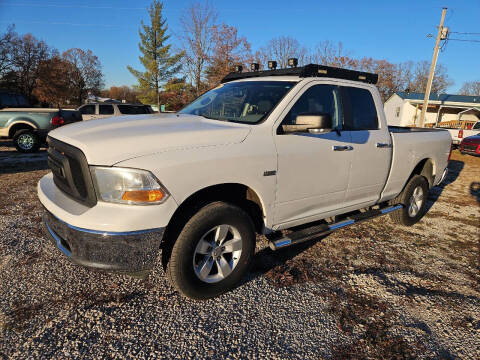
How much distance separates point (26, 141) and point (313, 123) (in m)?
10.3

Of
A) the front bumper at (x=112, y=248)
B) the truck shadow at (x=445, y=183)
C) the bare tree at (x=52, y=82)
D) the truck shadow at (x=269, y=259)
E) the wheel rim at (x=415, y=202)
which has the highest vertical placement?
the bare tree at (x=52, y=82)

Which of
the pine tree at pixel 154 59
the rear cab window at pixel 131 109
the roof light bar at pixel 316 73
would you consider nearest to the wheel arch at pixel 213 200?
the roof light bar at pixel 316 73

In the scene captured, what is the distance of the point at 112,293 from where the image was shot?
2.64 meters

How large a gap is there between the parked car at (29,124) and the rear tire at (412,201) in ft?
32.3

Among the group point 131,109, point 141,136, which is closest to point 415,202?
point 141,136

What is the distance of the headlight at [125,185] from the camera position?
6.57 feet

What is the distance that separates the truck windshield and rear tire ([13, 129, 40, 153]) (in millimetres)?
8489

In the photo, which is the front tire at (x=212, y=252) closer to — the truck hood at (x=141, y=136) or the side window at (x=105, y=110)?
the truck hood at (x=141, y=136)

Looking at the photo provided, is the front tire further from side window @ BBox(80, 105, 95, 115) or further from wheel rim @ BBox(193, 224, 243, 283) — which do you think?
side window @ BBox(80, 105, 95, 115)

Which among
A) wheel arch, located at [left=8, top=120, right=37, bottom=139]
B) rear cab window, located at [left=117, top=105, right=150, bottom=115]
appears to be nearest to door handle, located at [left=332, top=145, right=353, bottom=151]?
wheel arch, located at [left=8, top=120, right=37, bottom=139]

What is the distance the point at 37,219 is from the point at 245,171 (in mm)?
3388

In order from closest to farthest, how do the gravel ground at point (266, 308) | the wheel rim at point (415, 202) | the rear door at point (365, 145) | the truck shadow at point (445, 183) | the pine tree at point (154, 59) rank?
the gravel ground at point (266, 308), the rear door at point (365, 145), the wheel rim at point (415, 202), the truck shadow at point (445, 183), the pine tree at point (154, 59)

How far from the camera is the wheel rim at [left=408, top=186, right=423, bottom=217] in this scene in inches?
181

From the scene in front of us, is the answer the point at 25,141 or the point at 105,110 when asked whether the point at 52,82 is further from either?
the point at 25,141
